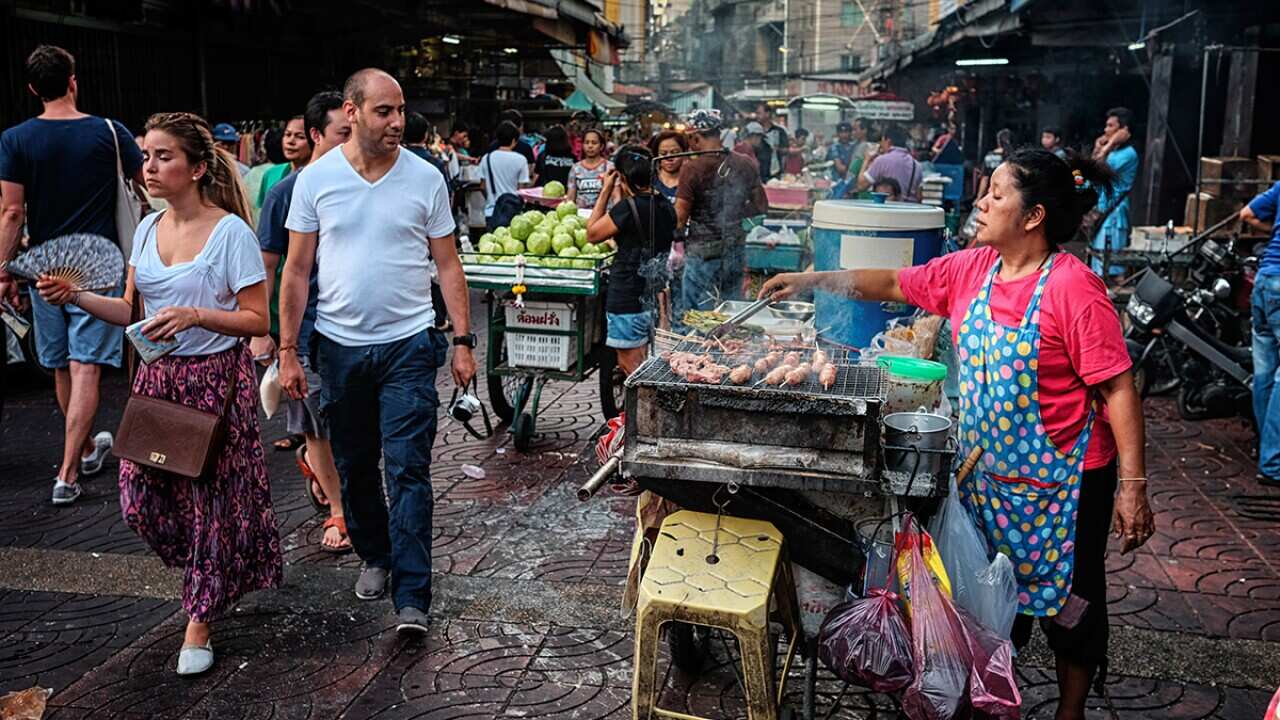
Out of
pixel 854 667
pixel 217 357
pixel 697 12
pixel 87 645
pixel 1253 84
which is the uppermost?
pixel 697 12

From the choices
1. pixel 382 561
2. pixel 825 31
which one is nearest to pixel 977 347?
pixel 382 561

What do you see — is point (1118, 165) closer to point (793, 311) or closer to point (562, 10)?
point (562, 10)

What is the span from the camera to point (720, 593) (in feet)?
10.9

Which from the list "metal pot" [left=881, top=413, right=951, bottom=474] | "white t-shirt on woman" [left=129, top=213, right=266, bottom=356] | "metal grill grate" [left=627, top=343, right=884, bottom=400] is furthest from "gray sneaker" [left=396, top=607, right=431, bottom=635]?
"metal pot" [left=881, top=413, right=951, bottom=474]

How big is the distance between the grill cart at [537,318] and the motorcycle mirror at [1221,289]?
457 cm

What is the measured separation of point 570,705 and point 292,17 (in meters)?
13.5

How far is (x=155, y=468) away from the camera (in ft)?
13.8

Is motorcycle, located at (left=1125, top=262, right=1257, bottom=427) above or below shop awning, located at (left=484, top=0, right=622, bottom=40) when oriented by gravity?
below

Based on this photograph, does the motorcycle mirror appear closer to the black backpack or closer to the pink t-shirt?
the pink t-shirt

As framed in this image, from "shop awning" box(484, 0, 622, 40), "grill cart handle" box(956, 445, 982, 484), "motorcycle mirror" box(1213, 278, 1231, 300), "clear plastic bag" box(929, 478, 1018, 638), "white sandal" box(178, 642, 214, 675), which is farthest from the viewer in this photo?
"shop awning" box(484, 0, 622, 40)

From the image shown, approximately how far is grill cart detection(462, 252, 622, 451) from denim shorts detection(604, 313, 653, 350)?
21 centimetres

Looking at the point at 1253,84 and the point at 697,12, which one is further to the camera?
the point at 697,12

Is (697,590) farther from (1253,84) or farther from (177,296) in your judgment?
(1253,84)

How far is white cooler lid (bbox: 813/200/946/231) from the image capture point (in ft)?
17.0
